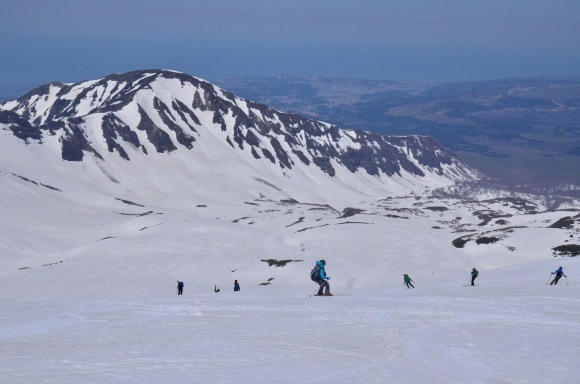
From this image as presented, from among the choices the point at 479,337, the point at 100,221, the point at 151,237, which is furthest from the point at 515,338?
the point at 100,221

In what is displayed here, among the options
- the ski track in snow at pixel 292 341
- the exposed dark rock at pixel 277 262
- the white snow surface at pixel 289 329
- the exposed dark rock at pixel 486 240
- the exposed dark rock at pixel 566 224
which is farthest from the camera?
the exposed dark rock at pixel 566 224

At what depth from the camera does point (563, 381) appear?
15.4 metres

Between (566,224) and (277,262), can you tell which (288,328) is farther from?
(566,224)

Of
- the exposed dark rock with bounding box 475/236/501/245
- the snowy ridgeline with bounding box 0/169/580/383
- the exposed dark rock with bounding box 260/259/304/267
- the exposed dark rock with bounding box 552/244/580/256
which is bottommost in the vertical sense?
the exposed dark rock with bounding box 260/259/304/267

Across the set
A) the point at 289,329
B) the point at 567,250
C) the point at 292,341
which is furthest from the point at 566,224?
the point at 292,341

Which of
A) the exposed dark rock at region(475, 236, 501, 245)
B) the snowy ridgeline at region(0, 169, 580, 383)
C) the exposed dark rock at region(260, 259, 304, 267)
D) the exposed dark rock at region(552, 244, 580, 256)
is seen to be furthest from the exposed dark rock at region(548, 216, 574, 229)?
the exposed dark rock at region(260, 259, 304, 267)

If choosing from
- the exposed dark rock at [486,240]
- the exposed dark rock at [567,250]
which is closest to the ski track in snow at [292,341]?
the exposed dark rock at [567,250]

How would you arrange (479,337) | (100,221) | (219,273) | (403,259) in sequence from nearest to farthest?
(479,337) → (219,273) → (403,259) → (100,221)

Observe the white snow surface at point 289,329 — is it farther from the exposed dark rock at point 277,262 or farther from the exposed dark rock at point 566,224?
the exposed dark rock at point 566,224

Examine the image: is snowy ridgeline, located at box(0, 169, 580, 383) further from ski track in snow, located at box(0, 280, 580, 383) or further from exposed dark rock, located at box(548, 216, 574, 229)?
exposed dark rock, located at box(548, 216, 574, 229)

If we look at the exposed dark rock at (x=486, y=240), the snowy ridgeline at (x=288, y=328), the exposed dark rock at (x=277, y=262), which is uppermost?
the snowy ridgeline at (x=288, y=328)

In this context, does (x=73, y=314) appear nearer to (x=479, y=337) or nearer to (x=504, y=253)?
(x=479, y=337)

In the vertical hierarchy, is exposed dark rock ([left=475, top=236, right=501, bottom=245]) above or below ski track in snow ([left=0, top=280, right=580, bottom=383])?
below

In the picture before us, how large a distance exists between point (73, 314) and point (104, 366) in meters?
11.0
